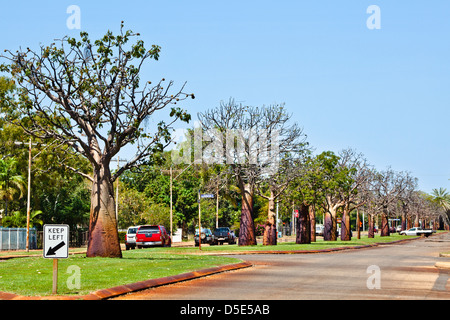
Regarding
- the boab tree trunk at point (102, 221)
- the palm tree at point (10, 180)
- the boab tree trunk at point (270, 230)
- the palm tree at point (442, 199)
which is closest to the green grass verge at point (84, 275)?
the boab tree trunk at point (102, 221)

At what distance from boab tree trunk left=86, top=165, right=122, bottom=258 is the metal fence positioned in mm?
24642

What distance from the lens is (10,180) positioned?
51812mm

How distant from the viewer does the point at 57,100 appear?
2578cm

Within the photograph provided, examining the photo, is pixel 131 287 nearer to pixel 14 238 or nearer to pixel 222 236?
pixel 14 238

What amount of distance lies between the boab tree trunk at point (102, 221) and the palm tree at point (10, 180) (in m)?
26.9

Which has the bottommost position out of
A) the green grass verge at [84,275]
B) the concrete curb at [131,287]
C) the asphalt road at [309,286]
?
the asphalt road at [309,286]

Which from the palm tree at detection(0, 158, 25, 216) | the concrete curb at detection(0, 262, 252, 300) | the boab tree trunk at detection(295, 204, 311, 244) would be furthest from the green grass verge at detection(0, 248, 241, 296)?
the boab tree trunk at detection(295, 204, 311, 244)

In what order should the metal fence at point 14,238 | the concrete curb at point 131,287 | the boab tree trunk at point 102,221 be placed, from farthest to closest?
1. the metal fence at point 14,238
2. the boab tree trunk at point 102,221
3. the concrete curb at point 131,287

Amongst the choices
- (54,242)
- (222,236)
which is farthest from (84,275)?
(222,236)

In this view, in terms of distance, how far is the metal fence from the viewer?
4847 cm

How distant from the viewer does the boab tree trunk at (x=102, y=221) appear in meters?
26.1

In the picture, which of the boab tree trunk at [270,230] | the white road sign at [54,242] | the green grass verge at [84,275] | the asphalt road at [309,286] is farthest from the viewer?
the boab tree trunk at [270,230]

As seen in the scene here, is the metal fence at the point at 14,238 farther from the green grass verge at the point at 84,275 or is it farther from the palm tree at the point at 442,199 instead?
the palm tree at the point at 442,199
